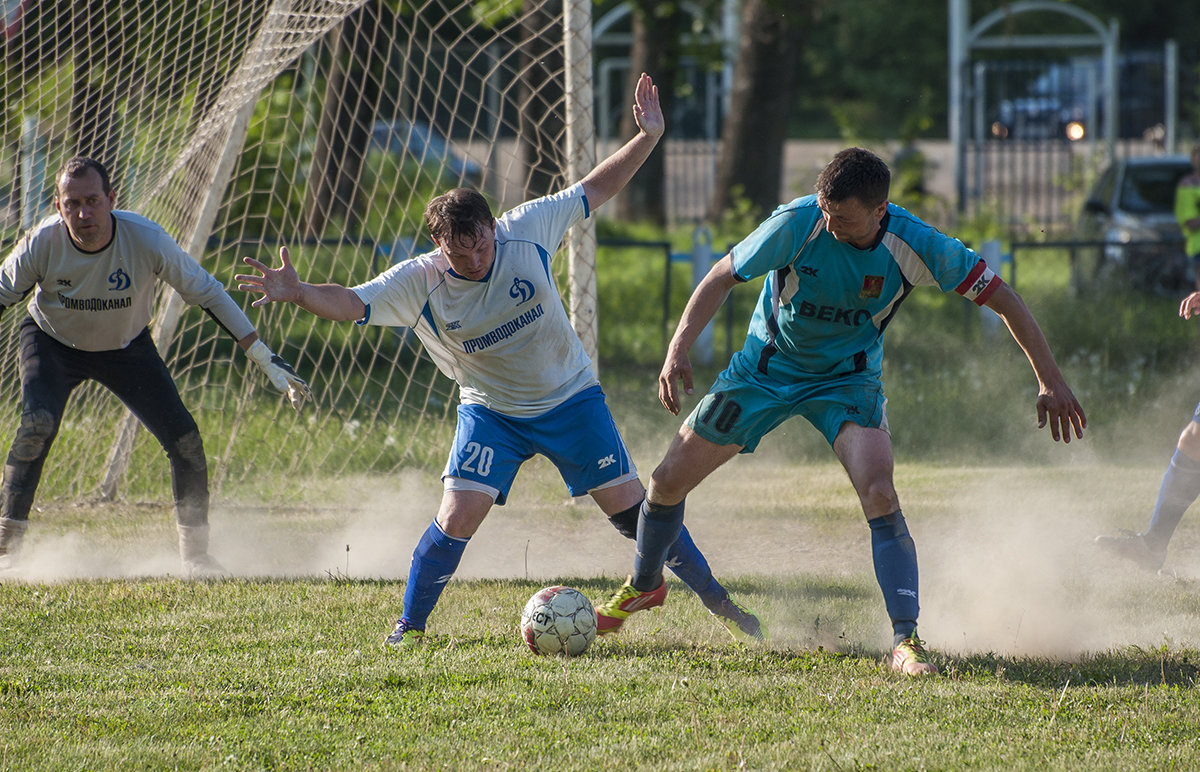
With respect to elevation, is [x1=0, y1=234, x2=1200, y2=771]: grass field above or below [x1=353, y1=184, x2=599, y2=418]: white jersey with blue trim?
below

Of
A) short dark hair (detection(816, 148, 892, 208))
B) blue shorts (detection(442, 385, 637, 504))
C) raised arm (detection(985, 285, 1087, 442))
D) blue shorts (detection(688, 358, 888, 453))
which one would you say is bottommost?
blue shorts (detection(442, 385, 637, 504))

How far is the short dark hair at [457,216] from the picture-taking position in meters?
4.45

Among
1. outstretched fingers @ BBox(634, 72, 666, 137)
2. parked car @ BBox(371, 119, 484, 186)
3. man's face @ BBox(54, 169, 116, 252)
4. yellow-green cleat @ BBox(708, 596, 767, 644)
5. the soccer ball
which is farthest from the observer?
parked car @ BBox(371, 119, 484, 186)

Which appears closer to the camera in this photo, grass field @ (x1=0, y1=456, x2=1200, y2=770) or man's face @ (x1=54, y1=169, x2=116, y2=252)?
grass field @ (x1=0, y1=456, x2=1200, y2=770)

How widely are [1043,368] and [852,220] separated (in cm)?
82

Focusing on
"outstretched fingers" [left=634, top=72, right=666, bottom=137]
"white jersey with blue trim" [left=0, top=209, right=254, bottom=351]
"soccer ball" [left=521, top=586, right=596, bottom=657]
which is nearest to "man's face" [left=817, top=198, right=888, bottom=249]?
"outstretched fingers" [left=634, top=72, right=666, bottom=137]

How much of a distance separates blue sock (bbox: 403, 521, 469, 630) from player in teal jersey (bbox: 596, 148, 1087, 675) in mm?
721

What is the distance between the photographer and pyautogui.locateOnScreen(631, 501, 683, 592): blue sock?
4688mm

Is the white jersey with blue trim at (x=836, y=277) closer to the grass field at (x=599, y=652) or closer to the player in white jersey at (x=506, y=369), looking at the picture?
the player in white jersey at (x=506, y=369)

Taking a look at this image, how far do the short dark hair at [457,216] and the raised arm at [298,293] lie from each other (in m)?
0.39

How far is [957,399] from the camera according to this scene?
988cm

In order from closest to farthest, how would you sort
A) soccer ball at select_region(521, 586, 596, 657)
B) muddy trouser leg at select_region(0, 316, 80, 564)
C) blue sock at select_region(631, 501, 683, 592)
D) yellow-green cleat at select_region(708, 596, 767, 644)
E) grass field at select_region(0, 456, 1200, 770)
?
grass field at select_region(0, 456, 1200, 770)
soccer ball at select_region(521, 586, 596, 657)
blue sock at select_region(631, 501, 683, 592)
yellow-green cleat at select_region(708, 596, 767, 644)
muddy trouser leg at select_region(0, 316, 80, 564)

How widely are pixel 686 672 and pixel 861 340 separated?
A: 4.39 ft

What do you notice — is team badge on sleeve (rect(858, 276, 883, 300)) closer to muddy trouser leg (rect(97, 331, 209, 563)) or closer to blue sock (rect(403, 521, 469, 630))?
blue sock (rect(403, 521, 469, 630))
